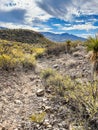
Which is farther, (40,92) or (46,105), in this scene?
(40,92)

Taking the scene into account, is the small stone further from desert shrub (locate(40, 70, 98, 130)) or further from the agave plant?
the agave plant

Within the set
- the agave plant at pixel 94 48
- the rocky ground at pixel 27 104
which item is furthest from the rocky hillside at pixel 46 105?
the agave plant at pixel 94 48

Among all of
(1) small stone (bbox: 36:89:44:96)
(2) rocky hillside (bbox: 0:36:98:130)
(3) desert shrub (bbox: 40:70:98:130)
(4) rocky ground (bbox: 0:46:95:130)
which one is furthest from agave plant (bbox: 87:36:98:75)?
(1) small stone (bbox: 36:89:44:96)

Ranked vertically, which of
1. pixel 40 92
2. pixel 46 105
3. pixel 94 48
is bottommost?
pixel 46 105

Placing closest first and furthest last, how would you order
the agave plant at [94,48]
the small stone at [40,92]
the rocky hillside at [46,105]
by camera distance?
1. the rocky hillside at [46,105]
2. the agave plant at [94,48]
3. the small stone at [40,92]

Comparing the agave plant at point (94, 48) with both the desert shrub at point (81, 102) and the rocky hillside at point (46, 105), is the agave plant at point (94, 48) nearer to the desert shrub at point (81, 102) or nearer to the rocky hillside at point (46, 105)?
the rocky hillside at point (46, 105)

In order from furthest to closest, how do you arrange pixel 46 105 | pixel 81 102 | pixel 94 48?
pixel 94 48
pixel 46 105
pixel 81 102

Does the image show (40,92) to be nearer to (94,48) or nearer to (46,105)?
(46,105)

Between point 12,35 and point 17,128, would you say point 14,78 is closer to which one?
point 17,128

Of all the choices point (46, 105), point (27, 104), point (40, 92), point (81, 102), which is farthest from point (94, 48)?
point (27, 104)

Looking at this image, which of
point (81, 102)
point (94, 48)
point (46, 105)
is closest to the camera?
point (81, 102)

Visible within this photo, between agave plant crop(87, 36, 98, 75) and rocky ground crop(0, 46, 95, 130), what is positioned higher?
agave plant crop(87, 36, 98, 75)

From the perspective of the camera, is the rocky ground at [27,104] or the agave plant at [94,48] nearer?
the rocky ground at [27,104]

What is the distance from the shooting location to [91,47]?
11.4 meters
